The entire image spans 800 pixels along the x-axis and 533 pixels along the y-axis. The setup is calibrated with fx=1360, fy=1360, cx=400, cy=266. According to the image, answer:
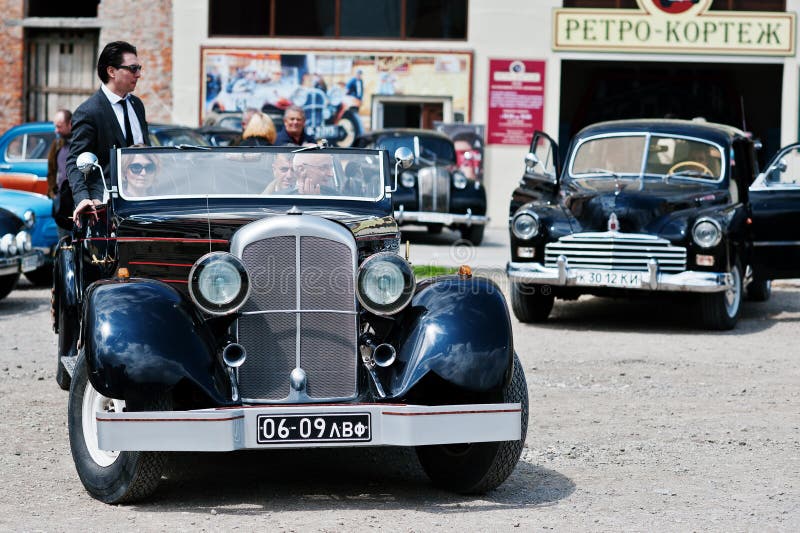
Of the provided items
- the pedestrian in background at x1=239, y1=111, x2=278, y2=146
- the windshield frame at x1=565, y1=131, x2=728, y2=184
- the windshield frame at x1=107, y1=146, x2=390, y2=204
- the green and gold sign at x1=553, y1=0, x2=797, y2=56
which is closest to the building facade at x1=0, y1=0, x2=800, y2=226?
the green and gold sign at x1=553, y1=0, x2=797, y2=56

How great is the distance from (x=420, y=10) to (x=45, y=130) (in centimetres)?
964

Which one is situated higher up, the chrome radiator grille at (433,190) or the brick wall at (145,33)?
the brick wall at (145,33)

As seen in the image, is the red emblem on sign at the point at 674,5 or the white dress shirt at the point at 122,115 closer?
the white dress shirt at the point at 122,115

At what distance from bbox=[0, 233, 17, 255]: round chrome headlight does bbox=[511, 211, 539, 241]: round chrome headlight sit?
14.9ft

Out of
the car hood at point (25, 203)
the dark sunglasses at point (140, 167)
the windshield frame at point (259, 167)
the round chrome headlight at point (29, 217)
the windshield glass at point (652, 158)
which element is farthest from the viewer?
the car hood at point (25, 203)

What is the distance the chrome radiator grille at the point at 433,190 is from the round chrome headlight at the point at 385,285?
1318 cm

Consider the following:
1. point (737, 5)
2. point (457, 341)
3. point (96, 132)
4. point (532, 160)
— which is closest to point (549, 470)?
point (457, 341)

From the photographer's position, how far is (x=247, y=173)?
6.98 m

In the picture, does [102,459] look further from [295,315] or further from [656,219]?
[656,219]

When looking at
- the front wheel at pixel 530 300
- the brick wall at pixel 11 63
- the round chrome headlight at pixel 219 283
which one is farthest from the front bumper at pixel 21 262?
the brick wall at pixel 11 63

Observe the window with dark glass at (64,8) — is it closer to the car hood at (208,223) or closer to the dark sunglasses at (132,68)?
the dark sunglasses at (132,68)

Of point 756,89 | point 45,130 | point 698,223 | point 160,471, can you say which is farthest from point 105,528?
point 756,89

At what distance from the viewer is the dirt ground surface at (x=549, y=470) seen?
5.50m

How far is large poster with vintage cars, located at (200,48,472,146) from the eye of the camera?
2436cm
